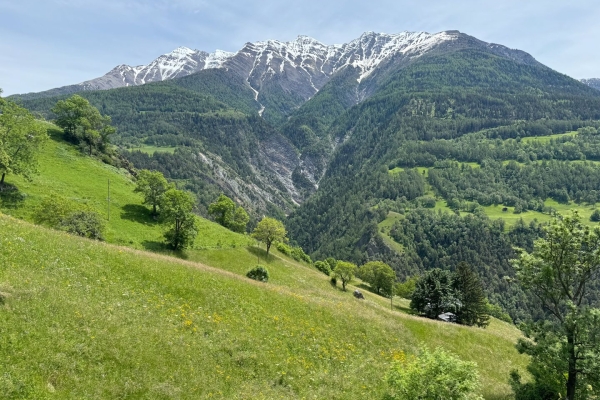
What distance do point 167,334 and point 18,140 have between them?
179ft

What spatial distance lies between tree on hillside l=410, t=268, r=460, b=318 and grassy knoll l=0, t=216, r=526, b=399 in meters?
38.9

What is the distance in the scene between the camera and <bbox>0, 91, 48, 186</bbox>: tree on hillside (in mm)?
57375

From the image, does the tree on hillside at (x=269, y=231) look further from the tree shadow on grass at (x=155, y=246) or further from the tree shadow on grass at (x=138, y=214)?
the tree shadow on grass at (x=155, y=246)

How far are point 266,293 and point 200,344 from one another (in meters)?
11.4

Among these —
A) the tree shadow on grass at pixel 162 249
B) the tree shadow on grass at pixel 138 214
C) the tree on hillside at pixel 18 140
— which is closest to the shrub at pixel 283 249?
the tree shadow on grass at pixel 138 214

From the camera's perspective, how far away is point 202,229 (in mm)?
83250

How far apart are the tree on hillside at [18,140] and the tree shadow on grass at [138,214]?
59.6ft

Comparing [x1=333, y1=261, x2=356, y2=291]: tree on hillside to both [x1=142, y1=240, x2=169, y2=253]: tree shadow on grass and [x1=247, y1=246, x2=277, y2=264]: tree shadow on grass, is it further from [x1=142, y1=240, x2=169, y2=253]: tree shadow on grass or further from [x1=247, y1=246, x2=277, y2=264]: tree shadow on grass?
[x1=142, y1=240, x2=169, y2=253]: tree shadow on grass

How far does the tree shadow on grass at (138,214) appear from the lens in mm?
74519

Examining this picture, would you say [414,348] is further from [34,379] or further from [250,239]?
[250,239]

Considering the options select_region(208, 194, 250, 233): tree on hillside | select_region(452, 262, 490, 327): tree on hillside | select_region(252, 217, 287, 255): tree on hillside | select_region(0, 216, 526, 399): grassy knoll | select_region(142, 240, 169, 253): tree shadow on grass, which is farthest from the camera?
select_region(208, 194, 250, 233): tree on hillside

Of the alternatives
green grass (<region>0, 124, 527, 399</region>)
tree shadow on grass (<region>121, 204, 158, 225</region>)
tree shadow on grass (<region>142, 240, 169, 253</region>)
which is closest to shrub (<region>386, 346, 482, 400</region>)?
green grass (<region>0, 124, 527, 399</region>)

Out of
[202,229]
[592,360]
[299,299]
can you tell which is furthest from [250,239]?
[592,360]

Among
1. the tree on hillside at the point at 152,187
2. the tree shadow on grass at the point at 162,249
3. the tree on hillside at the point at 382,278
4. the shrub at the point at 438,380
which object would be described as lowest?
the tree on hillside at the point at 382,278
